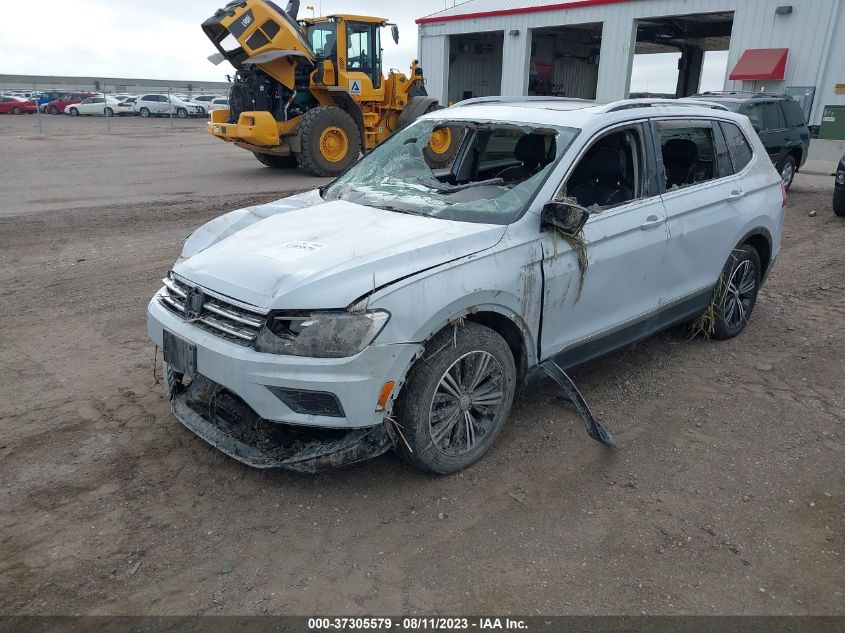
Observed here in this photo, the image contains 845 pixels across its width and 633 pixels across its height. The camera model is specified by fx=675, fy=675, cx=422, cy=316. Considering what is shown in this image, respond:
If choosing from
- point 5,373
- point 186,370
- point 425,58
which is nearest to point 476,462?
point 186,370

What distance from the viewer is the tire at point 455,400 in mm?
3236

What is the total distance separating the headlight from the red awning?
19.7 metres

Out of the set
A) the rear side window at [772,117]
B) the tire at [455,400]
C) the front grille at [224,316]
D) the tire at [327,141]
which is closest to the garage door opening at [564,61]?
the tire at [327,141]

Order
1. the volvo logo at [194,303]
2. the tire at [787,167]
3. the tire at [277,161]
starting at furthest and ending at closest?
the tire at [277,161], the tire at [787,167], the volvo logo at [194,303]

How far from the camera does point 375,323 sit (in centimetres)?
301

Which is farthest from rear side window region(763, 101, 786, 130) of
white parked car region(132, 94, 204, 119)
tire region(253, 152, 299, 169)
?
white parked car region(132, 94, 204, 119)

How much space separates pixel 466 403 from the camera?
3.49 meters

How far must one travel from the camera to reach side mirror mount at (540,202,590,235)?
3564 mm

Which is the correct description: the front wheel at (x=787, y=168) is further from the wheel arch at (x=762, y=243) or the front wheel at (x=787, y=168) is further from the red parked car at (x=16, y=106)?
the red parked car at (x=16, y=106)

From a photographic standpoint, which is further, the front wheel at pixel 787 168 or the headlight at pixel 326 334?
the front wheel at pixel 787 168

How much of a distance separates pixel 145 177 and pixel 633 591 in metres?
14.2

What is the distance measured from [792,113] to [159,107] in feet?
128

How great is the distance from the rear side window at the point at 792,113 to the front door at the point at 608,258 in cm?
1029

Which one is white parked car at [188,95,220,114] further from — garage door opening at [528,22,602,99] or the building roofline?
garage door opening at [528,22,602,99]
